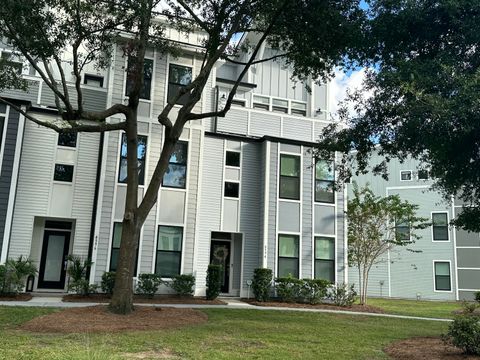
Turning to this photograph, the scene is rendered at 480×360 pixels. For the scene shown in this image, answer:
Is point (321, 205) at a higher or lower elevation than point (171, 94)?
lower

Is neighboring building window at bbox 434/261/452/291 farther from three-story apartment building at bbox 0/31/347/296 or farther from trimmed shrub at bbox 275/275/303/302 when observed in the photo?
trimmed shrub at bbox 275/275/303/302

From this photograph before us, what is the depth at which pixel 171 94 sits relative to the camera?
17344 millimetres

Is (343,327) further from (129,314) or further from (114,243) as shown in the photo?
(114,243)

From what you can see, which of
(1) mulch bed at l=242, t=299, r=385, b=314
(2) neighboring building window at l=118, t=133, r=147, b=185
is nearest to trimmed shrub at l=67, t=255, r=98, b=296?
(2) neighboring building window at l=118, t=133, r=147, b=185

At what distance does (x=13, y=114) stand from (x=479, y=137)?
13192 mm

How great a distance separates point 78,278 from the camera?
14602mm

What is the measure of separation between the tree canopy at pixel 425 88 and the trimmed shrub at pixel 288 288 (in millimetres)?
6478

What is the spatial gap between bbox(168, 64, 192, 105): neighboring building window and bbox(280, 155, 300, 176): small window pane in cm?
442

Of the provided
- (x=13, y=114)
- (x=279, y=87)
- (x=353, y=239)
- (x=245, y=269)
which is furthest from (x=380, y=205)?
(x=13, y=114)

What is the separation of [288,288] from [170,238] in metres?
4.55

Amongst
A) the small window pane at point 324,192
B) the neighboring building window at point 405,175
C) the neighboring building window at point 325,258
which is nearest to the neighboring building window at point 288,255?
the neighboring building window at point 325,258

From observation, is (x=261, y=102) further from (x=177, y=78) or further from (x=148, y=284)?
(x=148, y=284)

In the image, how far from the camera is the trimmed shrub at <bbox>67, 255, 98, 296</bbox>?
1441 centimetres

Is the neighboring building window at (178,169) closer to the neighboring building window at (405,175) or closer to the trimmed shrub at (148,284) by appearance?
the trimmed shrub at (148,284)
